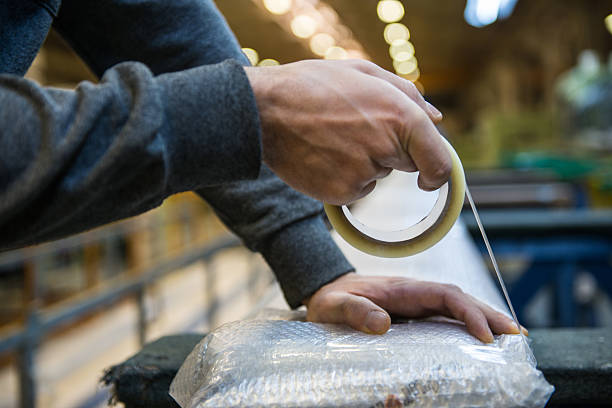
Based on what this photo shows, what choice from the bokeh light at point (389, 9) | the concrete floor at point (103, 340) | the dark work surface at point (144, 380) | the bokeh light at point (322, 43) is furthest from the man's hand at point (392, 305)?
the concrete floor at point (103, 340)

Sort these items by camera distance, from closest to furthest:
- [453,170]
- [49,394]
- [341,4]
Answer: [453,170]
[341,4]
[49,394]

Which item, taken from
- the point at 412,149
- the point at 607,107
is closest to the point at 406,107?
the point at 412,149

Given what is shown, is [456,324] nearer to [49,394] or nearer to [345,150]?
[345,150]

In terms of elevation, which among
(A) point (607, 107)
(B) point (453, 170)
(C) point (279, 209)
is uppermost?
(B) point (453, 170)

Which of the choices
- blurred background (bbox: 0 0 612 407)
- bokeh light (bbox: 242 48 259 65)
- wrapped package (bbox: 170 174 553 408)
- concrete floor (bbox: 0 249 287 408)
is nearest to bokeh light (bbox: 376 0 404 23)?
blurred background (bbox: 0 0 612 407)

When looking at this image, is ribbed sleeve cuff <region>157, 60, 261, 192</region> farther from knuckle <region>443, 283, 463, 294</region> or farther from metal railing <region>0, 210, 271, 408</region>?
metal railing <region>0, 210, 271, 408</region>

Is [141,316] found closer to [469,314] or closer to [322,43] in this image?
[322,43]

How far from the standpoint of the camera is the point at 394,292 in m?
0.67

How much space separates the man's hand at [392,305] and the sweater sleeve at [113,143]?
251 millimetres

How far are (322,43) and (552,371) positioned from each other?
2.20 ft

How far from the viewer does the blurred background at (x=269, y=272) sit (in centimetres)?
102

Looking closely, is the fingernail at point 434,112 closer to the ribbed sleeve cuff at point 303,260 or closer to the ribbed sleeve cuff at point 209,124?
the ribbed sleeve cuff at point 209,124

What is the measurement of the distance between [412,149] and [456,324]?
0.27 metres

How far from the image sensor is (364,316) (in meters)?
0.59
